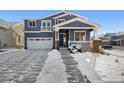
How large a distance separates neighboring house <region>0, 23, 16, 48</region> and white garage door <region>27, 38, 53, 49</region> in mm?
2032

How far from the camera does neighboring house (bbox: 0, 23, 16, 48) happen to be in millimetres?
27906

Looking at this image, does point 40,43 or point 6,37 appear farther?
point 6,37

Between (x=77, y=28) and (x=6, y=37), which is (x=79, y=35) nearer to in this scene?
(x=77, y=28)

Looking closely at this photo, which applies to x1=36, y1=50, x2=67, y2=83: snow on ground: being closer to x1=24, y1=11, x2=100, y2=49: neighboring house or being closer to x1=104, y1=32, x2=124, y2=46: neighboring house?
x1=104, y1=32, x2=124, y2=46: neighboring house

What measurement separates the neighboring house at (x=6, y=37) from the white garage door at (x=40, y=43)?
203cm

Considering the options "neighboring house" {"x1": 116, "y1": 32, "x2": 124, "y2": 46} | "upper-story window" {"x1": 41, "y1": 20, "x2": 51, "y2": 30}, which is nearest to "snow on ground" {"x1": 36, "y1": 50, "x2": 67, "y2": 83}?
"neighboring house" {"x1": 116, "y1": 32, "x2": 124, "y2": 46}

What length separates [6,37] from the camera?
28812 millimetres

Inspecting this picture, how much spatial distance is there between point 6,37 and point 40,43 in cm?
464

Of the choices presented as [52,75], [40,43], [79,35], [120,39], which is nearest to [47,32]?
[40,43]

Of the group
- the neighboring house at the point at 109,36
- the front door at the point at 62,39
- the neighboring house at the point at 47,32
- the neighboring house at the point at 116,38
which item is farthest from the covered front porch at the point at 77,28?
the front door at the point at 62,39

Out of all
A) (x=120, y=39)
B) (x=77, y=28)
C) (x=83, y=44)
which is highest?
(x=77, y=28)

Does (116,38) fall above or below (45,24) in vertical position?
below
